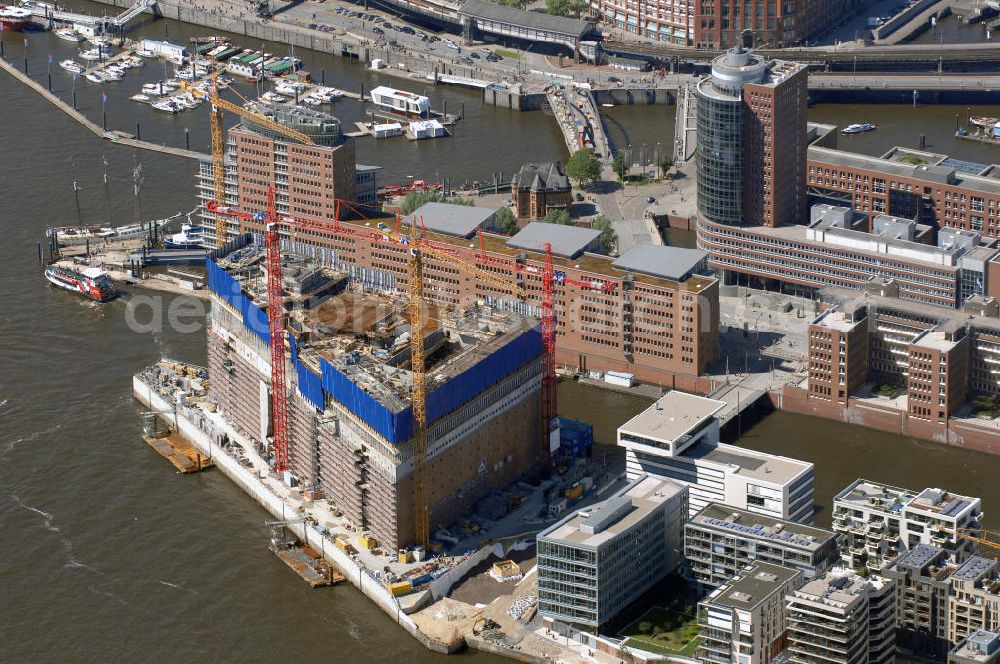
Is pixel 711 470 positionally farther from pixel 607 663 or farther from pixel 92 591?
pixel 92 591

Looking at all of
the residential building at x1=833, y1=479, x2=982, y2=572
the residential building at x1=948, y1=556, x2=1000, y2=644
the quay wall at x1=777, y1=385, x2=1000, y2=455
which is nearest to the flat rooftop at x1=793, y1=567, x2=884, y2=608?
the residential building at x1=948, y1=556, x2=1000, y2=644

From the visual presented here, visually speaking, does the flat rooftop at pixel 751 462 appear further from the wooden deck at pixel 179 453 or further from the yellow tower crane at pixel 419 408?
the wooden deck at pixel 179 453

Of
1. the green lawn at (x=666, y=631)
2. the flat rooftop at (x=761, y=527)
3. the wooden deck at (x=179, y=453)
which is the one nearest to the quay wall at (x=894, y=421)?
the flat rooftop at (x=761, y=527)

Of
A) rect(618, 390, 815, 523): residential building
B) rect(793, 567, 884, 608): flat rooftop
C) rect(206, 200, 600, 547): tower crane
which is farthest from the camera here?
rect(618, 390, 815, 523): residential building

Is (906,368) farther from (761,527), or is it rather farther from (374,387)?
(374,387)

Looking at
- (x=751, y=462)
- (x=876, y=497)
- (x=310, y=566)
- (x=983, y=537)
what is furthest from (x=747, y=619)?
(x=310, y=566)

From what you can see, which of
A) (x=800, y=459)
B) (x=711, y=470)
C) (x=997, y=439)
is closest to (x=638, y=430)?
(x=711, y=470)

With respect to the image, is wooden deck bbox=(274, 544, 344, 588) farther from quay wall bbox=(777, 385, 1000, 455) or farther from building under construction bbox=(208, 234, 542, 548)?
quay wall bbox=(777, 385, 1000, 455)
